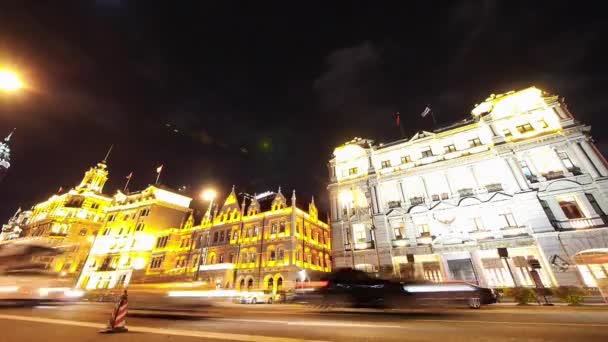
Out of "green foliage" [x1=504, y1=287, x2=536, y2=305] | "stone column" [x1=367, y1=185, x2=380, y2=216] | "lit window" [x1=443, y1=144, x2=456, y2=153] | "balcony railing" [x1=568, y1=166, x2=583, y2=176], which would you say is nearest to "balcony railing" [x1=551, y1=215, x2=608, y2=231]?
"balcony railing" [x1=568, y1=166, x2=583, y2=176]

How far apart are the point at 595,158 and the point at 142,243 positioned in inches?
2682

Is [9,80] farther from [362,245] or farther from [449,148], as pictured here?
[449,148]

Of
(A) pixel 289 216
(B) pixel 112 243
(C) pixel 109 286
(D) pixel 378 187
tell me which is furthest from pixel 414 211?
(B) pixel 112 243

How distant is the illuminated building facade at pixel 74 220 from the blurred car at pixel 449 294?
7111 centimetres

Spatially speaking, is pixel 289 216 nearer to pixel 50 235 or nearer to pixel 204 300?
pixel 204 300

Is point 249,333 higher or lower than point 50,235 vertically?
lower

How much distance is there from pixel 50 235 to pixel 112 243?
23021 mm

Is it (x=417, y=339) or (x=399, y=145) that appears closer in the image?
(x=417, y=339)

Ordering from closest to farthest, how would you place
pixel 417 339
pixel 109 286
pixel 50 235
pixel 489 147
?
pixel 417 339
pixel 489 147
pixel 109 286
pixel 50 235

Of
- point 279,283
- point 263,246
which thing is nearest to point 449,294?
point 279,283

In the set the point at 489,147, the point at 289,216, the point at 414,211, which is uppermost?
the point at 489,147

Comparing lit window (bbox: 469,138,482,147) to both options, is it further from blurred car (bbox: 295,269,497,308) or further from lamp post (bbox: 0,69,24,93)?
lamp post (bbox: 0,69,24,93)

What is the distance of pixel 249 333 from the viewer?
274 inches

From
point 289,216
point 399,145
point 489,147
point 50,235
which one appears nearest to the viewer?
point 489,147
